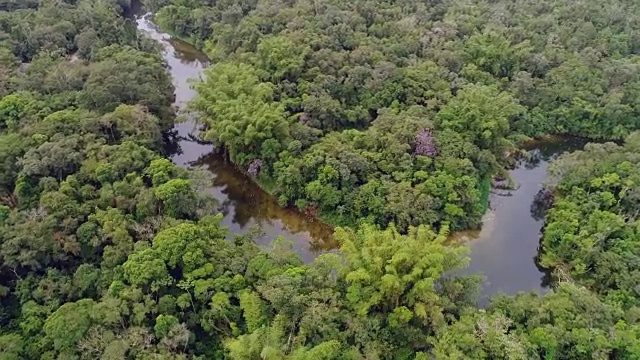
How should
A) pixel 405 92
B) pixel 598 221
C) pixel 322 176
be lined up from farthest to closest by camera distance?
1. pixel 405 92
2. pixel 322 176
3. pixel 598 221

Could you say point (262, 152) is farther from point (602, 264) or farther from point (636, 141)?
point (636, 141)

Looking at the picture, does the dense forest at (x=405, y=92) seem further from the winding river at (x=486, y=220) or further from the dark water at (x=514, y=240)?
the dark water at (x=514, y=240)

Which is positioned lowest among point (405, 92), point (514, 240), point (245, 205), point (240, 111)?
point (245, 205)

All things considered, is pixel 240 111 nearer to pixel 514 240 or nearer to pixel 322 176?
pixel 322 176

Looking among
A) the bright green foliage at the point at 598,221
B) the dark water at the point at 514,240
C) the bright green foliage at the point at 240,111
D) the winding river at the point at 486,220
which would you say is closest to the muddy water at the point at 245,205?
the winding river at the point at 486,220

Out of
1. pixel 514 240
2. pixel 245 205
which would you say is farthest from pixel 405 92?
pixel 245 205

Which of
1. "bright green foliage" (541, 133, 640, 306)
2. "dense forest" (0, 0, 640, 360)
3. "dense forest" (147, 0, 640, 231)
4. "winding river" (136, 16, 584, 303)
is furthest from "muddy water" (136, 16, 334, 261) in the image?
"bright green foliage" (541, 133, 640, 306)

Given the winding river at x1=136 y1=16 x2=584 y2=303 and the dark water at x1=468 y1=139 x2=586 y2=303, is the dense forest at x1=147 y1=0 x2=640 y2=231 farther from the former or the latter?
the dark water at x1=468 y1=139 x2=586 y2=303

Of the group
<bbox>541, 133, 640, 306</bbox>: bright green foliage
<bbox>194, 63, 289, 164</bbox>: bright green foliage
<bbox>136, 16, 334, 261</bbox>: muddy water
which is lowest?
<bbox>136, 16, 334, 261</bbox>: muddy water
